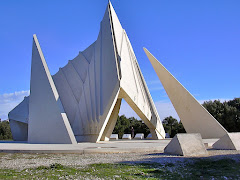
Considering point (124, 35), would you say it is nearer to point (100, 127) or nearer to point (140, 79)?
point (140, 79)

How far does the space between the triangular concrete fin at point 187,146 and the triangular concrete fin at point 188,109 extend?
5633 millimetres

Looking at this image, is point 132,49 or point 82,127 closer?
point 82,127

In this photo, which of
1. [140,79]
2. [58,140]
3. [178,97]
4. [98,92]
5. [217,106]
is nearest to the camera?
[58,140]

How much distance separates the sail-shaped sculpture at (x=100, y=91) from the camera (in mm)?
14930

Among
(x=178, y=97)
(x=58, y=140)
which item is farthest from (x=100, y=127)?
(x=178, y=97)

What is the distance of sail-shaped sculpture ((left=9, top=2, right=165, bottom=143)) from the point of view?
588 inches

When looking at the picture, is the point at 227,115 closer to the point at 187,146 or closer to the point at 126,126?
the point at 126,126

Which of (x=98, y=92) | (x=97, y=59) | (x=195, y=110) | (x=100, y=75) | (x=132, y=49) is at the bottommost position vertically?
(x=195, y=110)

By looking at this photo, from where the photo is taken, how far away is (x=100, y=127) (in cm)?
1688

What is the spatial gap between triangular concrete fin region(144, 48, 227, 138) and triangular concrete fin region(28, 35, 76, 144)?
7140mm

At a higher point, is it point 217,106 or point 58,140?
point 217,106

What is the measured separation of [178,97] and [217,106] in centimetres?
1969

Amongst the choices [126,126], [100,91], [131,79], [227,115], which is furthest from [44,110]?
[126,126]

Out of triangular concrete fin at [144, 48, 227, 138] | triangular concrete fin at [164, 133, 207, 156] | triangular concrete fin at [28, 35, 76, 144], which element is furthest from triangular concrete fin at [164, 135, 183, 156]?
triangular concrete fin at [144, 48, 227, 138]
